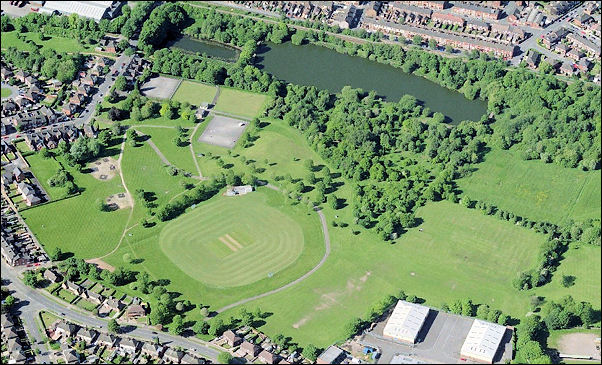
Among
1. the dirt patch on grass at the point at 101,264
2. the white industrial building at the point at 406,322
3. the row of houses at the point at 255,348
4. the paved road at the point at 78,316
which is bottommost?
the paved road at the point at 78,316

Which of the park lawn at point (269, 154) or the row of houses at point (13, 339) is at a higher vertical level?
the park lawn at point (269, 154)

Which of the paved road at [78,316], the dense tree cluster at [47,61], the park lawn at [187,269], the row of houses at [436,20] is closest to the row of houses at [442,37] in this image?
the row of houses at [436,20]

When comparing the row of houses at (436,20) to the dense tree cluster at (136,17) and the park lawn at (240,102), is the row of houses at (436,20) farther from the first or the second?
the dense tree cluster at (136,17)

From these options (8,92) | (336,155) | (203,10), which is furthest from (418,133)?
(8,92)

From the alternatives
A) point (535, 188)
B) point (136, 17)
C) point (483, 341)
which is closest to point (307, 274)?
point (483, 341)

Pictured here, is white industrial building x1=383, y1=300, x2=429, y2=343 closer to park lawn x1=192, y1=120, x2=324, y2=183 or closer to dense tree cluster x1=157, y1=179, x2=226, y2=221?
park lawn x1=192, y1=120, x2=324, y2=183

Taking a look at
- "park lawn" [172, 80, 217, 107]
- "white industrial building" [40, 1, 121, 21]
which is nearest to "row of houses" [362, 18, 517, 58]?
"park lawn" [172, 80, 217, 107]

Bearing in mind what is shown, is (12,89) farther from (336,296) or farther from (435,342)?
(435,342)
